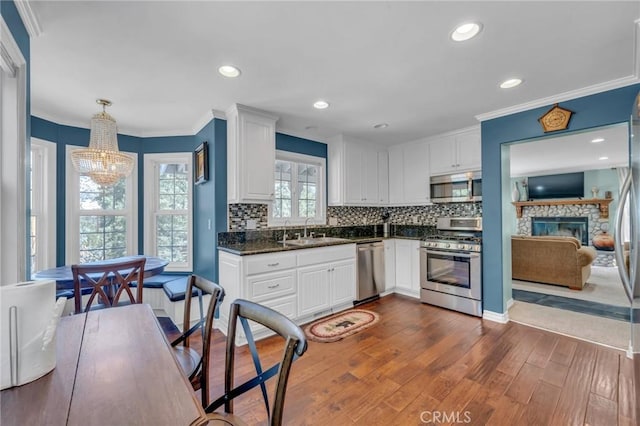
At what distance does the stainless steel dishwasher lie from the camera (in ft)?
12.3

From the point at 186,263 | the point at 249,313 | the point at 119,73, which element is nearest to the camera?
the point at 249,313

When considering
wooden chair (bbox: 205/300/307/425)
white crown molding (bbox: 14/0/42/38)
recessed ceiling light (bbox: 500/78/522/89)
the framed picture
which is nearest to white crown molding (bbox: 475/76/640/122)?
recessed ceiling light (bbox: 500/78/522/89)

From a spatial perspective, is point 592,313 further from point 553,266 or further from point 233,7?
point 233,7

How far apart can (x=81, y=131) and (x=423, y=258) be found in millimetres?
4591

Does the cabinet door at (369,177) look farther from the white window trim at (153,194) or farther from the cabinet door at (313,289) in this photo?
the white window trim at (153,194)

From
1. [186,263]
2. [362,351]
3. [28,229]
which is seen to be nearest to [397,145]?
[362,351]

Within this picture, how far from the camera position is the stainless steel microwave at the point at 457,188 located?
358cm

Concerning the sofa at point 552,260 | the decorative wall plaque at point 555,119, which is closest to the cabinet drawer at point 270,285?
the decorative wall plaque at point 555,119

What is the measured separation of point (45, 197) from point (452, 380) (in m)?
4.38

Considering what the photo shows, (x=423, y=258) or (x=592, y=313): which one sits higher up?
(x=423, y=258)

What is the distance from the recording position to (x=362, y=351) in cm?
251

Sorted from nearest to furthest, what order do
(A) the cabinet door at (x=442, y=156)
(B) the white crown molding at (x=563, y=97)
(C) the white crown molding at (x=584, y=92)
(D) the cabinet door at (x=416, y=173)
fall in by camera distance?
(C) the white crown molding at (x=584, y=92)
(B) the white crown molding at (x=563, y=97)
(A) the cabinet door at (x=442, y=156)
(D) the cabinet door at (x=416, y=173)

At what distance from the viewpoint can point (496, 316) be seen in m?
3.14

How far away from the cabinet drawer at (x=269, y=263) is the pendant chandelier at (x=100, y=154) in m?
1.58
